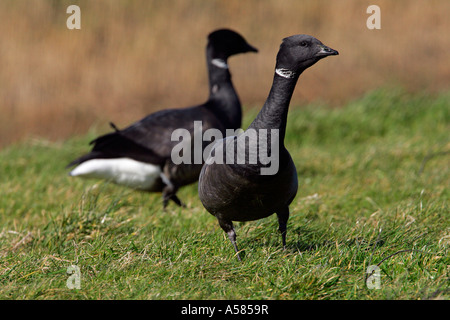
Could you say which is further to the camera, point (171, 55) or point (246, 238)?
point (171, 55)

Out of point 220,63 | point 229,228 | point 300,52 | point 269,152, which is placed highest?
point 300,52

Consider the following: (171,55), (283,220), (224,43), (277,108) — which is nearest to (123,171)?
(224,43)

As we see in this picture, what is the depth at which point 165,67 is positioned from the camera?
12281mm

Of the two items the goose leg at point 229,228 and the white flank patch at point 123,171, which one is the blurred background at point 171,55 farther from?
the goose leg at point 229,228

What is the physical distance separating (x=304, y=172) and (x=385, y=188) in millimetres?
1420

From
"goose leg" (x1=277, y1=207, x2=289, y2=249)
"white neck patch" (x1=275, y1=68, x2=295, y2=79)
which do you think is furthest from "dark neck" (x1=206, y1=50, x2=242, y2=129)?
"white neck patch" (x1=275, y1=68, x2=295, y2=79)

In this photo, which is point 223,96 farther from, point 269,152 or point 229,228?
point 269,152

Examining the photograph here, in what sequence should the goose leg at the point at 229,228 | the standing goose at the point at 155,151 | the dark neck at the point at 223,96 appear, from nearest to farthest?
the goose leg at the point at 229,228 < the standing goose at the point at 155,151 < the dark neck at the point at 223,96

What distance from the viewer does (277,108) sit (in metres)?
4.19

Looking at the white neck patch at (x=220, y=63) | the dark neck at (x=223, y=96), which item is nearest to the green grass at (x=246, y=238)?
the dark neck at (x=223, y=96)

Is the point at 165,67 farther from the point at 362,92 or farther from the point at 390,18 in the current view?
the point at 390,18

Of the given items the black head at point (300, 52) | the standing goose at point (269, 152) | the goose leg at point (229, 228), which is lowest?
the goose leg at point (229, 228)

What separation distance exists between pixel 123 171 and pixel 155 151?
53 cm

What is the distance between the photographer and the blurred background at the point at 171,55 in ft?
37.6
